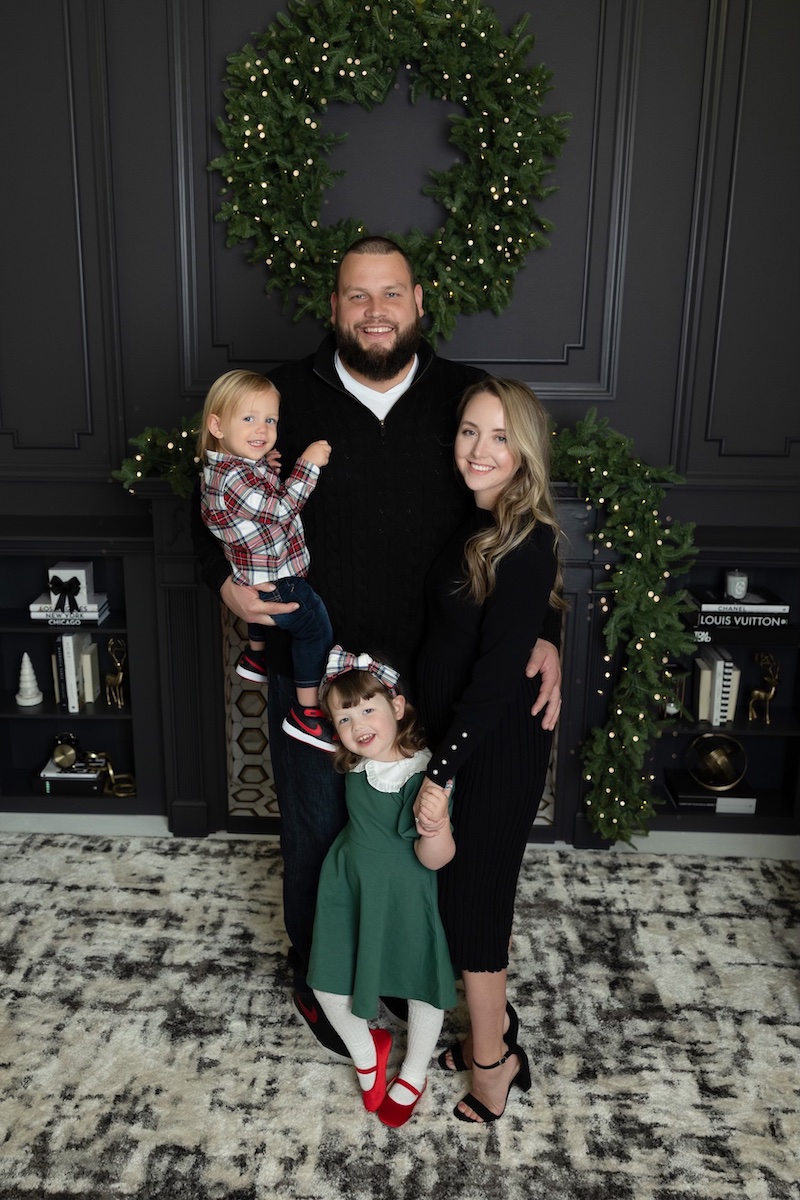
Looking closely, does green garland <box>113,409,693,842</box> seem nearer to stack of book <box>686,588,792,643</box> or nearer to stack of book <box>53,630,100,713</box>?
stack of book <box>686,588,792,643</box>

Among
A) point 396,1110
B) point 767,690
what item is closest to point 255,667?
point 396,1110

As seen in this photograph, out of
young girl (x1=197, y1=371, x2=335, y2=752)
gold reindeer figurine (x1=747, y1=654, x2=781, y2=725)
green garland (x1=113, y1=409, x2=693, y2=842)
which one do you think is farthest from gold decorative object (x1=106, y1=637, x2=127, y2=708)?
gold reindeer figurine (x1=747, y1=654, x2=781, y2=725)

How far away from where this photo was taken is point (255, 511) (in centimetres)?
248

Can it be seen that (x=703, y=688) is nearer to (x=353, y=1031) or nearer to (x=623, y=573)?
(x=623, y=573)

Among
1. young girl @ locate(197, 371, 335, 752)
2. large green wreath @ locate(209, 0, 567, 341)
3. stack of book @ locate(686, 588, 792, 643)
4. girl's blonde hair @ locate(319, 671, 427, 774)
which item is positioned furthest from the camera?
stack of book @ locate(686, 588, 792, 643)

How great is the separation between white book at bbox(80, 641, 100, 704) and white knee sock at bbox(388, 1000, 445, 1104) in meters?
2.00

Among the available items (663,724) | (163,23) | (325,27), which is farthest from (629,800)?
(163,23)

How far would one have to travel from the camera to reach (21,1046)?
112 inches

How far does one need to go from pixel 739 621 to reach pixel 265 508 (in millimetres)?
2011

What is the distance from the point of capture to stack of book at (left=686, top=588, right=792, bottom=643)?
3727mm

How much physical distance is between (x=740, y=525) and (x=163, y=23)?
8.79 feet

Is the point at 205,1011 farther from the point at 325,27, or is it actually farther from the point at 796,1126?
the point at 325,27

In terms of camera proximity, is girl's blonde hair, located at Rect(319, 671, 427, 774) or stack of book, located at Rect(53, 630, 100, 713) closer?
girl's blonde hair, located at Rect(319, 671, 427, 774)

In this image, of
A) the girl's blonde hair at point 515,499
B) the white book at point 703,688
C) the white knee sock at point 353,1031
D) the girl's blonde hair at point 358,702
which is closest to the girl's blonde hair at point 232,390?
the girl's blonde hair at point 515,499
